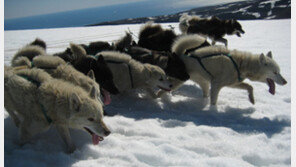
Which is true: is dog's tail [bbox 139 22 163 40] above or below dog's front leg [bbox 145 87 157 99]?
above

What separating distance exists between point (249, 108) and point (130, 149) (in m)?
2.20

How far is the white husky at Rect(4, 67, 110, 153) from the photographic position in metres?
2.39

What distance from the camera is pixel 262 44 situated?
8758 millimetres

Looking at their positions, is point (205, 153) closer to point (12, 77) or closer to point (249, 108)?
point (249, 108)

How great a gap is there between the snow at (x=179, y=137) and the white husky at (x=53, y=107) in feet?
0.65

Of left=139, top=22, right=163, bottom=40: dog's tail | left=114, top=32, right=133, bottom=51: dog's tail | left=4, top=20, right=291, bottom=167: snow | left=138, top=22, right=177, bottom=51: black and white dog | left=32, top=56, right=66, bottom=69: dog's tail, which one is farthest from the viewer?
left=139, top=22, right=163, bottom=40: dog's tail

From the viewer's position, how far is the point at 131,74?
4000 millimetres

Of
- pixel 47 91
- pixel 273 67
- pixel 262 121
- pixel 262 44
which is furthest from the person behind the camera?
pixel 262 44

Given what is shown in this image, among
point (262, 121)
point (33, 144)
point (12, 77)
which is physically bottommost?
point (262, 121)

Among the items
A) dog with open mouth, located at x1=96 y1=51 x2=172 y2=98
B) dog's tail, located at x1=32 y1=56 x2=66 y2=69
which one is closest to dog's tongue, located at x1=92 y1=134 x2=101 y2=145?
dog's tail, located at x1=32 y1=56 x2=66 y2=69

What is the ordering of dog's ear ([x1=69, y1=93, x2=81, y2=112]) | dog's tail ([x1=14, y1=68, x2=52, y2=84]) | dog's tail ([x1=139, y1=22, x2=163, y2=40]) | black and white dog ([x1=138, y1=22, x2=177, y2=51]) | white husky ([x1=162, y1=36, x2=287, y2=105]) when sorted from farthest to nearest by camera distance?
dog's tail ([x1=139, y1=22, x2=163, y2=40]) → black and white dog ([x1=138, y1=22, x2=177, y2=51]) → white husky ([x1=162, y1=36, x2=287, y2=105]) → dog's tail ([x1=14, y1=68, x2=52, y2=84]) → dog's ear ([x1=69, y1=93, x2=81, y2=112])

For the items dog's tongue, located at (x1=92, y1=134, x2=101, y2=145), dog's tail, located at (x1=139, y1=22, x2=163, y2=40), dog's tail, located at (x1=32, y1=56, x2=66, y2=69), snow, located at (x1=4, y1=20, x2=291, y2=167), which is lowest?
snow, located at (x1=4, y1=20, x2=291, y2=167)

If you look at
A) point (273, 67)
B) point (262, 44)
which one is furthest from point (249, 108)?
point (262, 44)

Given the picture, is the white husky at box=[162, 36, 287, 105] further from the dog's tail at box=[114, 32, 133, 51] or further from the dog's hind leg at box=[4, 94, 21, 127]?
the dog's hind leg at box=[4, 94, 21, 127]
